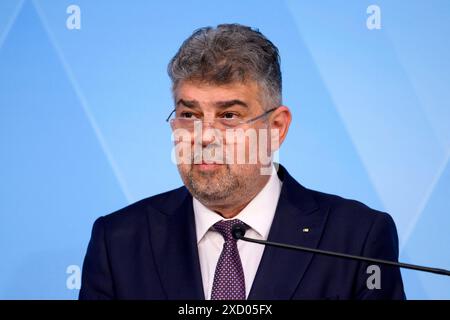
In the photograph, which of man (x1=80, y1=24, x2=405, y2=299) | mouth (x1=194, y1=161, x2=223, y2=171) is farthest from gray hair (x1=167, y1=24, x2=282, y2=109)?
mouth (x1=194, y1=161, x2=223, y2=171)

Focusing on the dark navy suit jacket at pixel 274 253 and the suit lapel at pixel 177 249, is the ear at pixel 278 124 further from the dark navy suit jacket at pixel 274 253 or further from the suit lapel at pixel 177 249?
the suit lapel at pixel 177 249

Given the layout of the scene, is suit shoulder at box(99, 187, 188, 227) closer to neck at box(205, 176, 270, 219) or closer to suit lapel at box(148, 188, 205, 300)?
suit lapel at box(148, 188, 205, 300)

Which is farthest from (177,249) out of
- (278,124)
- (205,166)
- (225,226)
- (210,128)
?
(278,124)

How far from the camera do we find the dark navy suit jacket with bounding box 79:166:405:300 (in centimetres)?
252

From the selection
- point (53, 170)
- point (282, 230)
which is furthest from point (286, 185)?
point (53, 170)

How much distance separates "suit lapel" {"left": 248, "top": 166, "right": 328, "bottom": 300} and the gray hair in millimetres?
319

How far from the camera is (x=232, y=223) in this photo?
2.66 metres

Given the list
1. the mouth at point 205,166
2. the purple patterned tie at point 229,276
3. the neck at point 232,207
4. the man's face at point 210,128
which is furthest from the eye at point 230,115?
the purple patterned tie at point 229,276

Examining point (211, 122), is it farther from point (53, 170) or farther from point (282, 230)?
point (53, 170)

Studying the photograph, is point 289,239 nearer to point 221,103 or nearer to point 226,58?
point 221,103

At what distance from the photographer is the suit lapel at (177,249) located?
255cm

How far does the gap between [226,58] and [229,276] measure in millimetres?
626

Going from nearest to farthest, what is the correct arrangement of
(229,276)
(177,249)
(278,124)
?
1. (229,276)
2. (177,249)
3. (278,124)

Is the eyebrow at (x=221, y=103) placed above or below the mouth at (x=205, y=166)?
above
